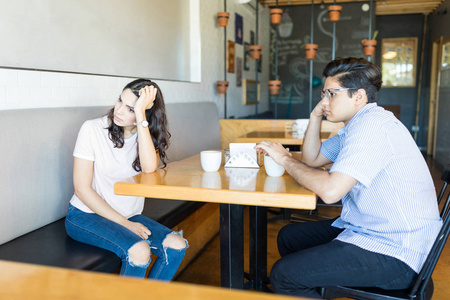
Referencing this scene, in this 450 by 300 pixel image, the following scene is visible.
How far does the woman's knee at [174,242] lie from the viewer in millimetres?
1776

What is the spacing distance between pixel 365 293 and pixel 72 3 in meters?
2.23

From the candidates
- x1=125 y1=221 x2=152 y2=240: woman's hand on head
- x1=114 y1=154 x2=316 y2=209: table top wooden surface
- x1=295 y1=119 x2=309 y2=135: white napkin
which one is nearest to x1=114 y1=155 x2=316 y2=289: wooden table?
x1=114 y1=154 x2=316 y2=209: table top wooden surface

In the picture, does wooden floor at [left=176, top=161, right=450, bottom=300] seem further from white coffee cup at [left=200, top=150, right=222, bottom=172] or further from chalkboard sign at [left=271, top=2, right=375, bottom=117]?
chalkboard sign at [left=271, top=2, right=375, bottom=117]

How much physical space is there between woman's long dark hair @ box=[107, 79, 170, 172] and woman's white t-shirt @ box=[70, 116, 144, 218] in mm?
29

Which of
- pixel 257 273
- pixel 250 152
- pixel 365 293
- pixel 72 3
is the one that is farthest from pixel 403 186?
pixel 72 3

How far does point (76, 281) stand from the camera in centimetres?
69

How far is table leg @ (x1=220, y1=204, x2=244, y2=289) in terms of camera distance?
177cm

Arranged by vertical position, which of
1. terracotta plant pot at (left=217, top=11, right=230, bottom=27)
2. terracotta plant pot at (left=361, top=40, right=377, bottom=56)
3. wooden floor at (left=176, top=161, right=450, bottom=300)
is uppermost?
terracotta plant pot at (left=217, top=11, right=230, bottom=27)

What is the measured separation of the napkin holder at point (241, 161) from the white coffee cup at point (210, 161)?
11cm

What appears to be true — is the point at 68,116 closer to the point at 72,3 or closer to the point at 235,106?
the point at 72,3

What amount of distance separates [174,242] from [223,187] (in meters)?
0.48

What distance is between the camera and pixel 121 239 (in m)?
1.68

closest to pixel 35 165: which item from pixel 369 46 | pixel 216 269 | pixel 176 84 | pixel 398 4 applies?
pixel 216 269

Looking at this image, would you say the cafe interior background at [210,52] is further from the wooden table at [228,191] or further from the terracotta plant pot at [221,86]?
the wooden table at [228,191]
